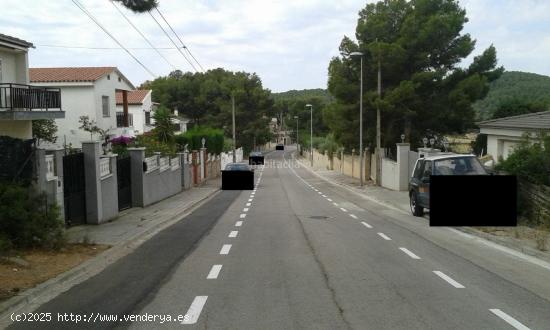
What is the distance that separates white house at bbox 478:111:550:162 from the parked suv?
7.30m

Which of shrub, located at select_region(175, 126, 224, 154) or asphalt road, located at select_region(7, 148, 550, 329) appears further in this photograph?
shrub, located at select_region(175, 126, 224, 154)

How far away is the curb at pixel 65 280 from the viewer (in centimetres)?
671

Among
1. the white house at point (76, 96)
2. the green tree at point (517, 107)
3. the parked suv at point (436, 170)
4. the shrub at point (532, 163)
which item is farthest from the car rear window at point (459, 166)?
the green tree at point (517, 107)

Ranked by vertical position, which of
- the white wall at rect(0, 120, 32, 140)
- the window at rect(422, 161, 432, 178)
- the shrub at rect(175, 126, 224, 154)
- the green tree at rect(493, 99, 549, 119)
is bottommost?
the window at rect(422, 161, 432, 178)

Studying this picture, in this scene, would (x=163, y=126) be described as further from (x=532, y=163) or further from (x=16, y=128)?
(x=532, y=163)

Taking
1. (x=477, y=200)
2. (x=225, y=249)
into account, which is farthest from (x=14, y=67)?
(x=477, y=200)

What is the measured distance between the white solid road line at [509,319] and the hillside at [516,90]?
166 ft

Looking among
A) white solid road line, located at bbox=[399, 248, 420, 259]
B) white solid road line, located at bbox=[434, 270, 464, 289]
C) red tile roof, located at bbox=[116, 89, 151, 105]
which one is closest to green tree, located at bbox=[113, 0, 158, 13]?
white solid road line, located at bbox=[399, 248, 420, 259]

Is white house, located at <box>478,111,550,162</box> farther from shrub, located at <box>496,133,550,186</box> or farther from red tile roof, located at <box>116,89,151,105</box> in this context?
red tile roof, located at <box>116,89,151,105</box>

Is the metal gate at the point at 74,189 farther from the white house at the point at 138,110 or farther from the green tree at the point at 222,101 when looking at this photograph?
the green tree at the point at 222,101

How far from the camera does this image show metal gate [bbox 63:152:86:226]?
1404 centimetres

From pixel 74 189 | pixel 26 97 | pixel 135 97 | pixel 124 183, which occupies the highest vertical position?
pixel 135 97

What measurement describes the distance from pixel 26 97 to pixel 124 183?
15.7 feet

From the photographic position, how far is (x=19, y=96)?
64.2ft
